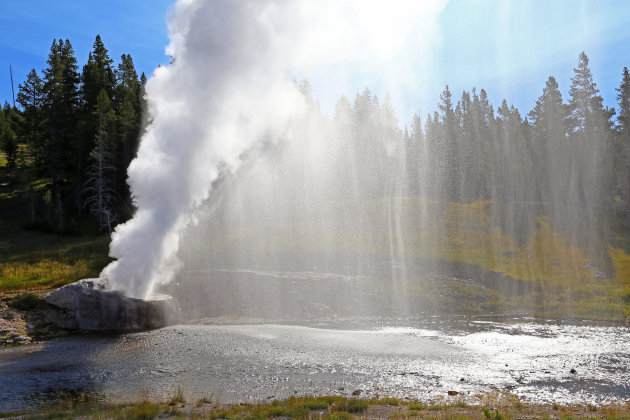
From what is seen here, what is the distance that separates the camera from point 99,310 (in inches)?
1104

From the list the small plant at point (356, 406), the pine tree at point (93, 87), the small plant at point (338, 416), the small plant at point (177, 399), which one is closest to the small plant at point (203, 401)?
the small plant at point (177, 399)

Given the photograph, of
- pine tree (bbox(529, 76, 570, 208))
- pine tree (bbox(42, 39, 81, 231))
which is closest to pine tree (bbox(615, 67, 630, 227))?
pine tree (bbox(529, 76, 570, 208))

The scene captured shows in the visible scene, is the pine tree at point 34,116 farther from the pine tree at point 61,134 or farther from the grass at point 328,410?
the grass at point 328,410

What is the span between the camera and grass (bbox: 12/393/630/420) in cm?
1295

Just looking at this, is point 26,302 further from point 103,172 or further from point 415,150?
point 415,150

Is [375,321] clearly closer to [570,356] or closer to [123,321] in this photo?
[570,356]

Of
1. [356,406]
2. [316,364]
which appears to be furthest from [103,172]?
[356,406]

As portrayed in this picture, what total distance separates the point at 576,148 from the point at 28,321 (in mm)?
88732

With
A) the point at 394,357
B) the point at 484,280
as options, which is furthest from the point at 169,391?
the point at 484,280

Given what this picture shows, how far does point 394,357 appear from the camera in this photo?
2164 centimetres

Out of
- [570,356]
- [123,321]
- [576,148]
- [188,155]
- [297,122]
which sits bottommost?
[570,356]

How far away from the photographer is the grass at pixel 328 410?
12945 mm

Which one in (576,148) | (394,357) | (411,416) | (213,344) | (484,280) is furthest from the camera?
(576,148)

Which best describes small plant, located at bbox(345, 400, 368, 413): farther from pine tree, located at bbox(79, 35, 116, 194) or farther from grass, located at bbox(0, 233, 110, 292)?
pine tree, located at bbox(79, 35, 116, 194)
